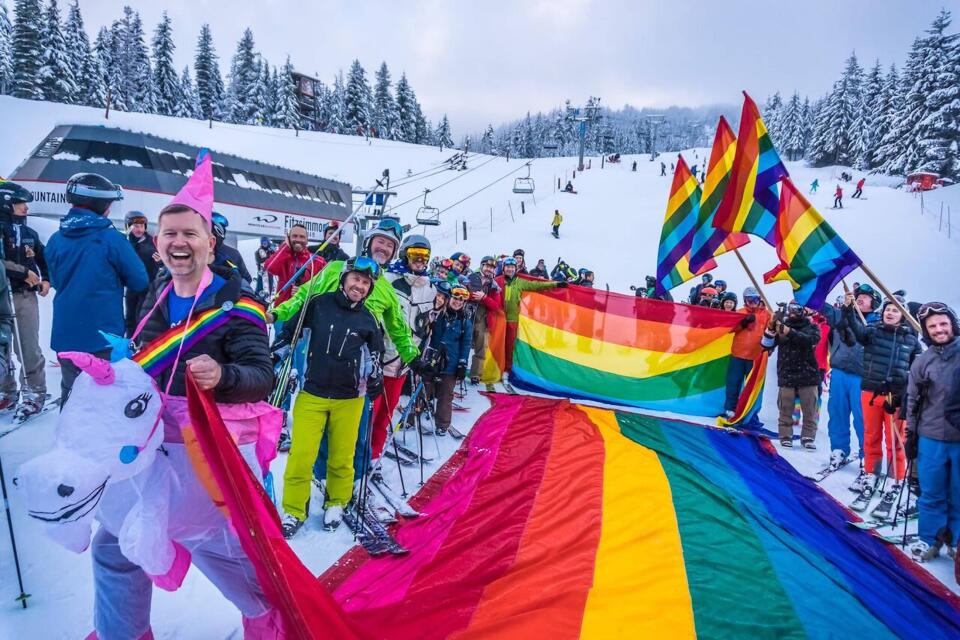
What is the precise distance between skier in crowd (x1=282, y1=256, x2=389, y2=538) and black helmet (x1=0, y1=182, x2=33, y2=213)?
3346 mm

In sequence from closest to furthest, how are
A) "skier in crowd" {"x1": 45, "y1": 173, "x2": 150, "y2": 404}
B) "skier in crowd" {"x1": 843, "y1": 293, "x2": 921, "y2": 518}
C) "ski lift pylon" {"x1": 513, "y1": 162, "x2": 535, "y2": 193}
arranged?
"skier in crowd" {"x1": 45, "y1": 173, "x2": 150, "y2": 404} → "skier in crowd" {"x1": 843, "y1": 293, "x2": 921, "y2": 518} → "ski lift pylon" {"x1": 513, "y1": 162, "x2": 535, "y2": 193}

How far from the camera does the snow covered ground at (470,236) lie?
274 centimetres

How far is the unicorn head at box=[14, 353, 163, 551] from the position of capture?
1519mm

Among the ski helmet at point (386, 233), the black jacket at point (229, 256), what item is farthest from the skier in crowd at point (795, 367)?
the black jacket at point (229, 256)

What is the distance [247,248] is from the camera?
827 inches

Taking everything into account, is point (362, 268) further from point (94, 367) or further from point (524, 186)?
point (524, 186)

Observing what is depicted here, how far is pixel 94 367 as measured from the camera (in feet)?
5.03

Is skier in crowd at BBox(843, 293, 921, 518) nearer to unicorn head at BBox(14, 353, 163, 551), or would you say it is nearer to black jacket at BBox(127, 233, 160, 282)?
A: unicorn head at BBox(14, 353, 163, 551)

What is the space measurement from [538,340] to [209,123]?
38.3m

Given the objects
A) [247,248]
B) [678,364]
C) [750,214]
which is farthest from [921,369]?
[247,248]

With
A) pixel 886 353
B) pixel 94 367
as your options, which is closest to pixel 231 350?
pixel 94 367

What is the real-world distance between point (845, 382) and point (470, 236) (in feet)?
62.8

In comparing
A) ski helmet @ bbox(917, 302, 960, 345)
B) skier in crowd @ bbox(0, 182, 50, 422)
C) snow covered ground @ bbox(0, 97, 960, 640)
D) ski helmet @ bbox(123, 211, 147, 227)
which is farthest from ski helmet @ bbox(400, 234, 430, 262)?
ski helmet @ bbox(917, 302, 960, 345)

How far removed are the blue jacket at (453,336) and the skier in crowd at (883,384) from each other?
4443mm
